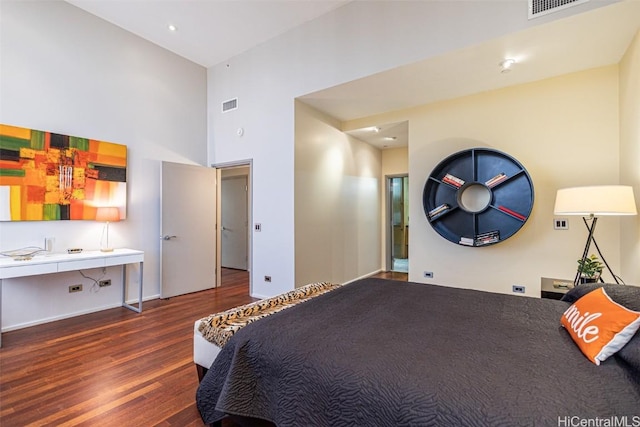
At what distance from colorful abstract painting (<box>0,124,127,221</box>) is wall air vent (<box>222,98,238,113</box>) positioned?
63.6 inches

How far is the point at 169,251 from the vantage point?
4469 mm

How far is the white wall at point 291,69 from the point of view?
9.46ft

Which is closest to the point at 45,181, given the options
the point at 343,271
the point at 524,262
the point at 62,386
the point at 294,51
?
the point at 62,386

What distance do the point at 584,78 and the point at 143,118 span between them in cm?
558

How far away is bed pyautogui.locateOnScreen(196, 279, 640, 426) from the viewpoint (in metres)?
0.96

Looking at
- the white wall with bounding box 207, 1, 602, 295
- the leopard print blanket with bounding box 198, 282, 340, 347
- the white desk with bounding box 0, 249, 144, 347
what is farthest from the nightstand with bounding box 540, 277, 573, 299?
the white desk with bounding box 0, 249, 144, 347

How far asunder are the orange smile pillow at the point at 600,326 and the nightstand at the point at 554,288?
1.40 metres

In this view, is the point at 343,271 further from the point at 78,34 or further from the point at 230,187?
the point at 78,34

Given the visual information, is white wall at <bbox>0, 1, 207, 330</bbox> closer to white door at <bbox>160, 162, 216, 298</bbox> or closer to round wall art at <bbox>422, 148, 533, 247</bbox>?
white door at <bbox>160, 162, 216, 298</bbox>

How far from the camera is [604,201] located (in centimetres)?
233

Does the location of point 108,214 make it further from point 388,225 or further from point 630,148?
point 630,148

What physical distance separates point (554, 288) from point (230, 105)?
489 centimetres

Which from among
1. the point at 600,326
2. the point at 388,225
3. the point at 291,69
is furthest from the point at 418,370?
the point at 388,225

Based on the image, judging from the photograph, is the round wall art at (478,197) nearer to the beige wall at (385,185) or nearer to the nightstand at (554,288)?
the nightstand at (554,288)
